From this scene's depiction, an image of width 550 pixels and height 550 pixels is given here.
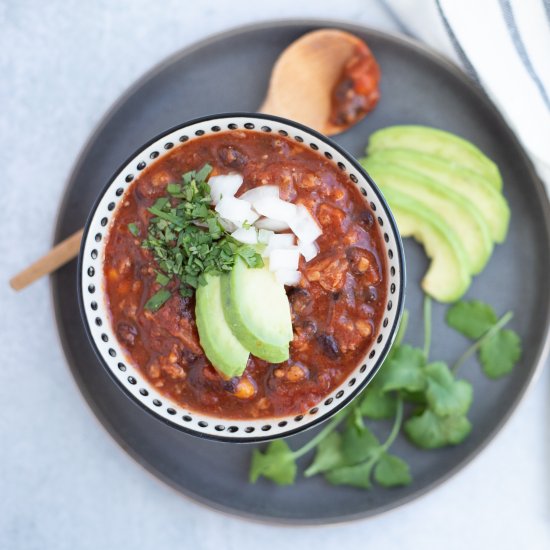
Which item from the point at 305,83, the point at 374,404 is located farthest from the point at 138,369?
the point at 305,83

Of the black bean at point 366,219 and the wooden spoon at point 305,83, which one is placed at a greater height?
the wooden spoon at point 305,83

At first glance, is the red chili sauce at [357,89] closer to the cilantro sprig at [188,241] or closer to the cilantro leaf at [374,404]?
the cilantro sprig at [188,241]

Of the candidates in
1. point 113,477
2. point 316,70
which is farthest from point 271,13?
point 113,477

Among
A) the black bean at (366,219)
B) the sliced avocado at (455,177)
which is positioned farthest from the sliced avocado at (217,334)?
the sliced avocado at (455,177)

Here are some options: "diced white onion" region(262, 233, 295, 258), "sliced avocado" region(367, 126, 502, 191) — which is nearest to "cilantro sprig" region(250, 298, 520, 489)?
"sliced avocado" region(367, 126, 502, 191)

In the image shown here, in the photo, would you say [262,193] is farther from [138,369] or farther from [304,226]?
[138,369]

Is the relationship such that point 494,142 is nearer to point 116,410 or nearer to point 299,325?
point 299,325

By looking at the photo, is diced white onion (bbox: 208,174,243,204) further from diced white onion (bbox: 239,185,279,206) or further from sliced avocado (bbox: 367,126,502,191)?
sliced avocado (bbox: 367,126,502,191)

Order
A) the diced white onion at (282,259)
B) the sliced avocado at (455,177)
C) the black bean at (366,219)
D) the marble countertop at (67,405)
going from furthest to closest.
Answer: the marble countertop at (67,405), the sliced avocado at (455,177), the black bean at (366,219), the diced white onion at (282,259)
